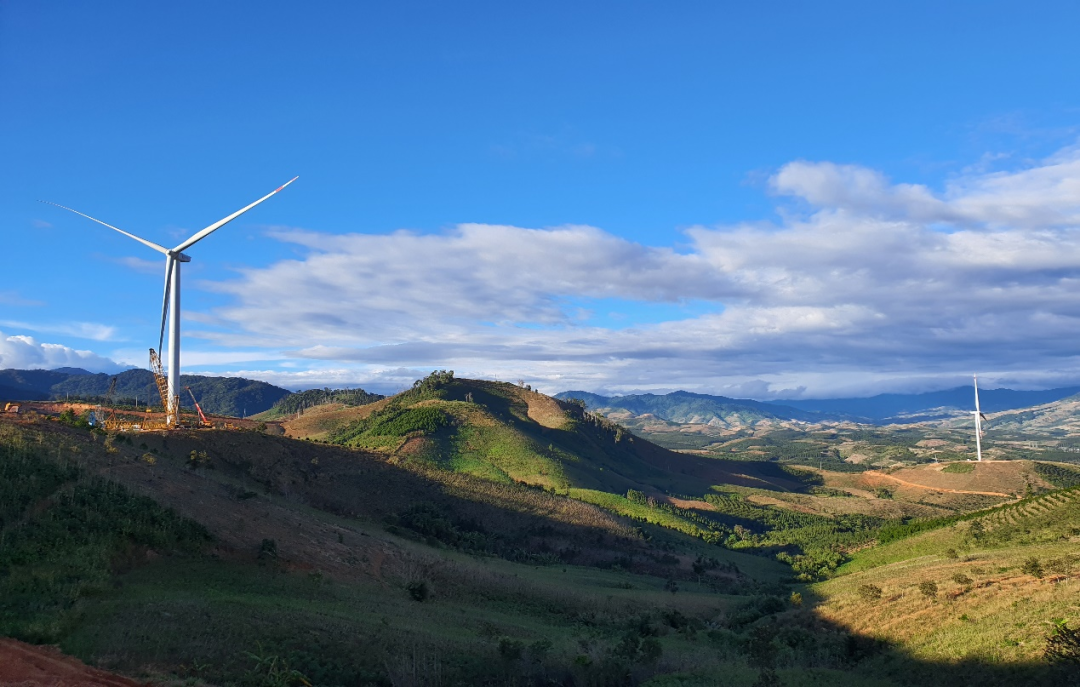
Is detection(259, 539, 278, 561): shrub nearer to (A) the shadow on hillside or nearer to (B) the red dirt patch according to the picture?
(A) the shadow on hillside

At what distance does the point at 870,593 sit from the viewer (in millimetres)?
33938

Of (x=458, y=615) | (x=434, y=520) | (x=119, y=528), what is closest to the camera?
(x=119, y=528)

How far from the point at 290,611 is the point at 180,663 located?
6.22 metres

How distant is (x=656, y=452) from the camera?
17275 centimetres

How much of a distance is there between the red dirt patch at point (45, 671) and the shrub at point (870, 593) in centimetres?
3217

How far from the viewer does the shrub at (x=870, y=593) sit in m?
33.0

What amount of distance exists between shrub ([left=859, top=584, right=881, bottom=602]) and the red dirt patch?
106 feet

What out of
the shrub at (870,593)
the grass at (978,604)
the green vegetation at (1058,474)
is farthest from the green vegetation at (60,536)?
the green vegetation at (1058,474)

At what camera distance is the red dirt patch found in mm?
15406

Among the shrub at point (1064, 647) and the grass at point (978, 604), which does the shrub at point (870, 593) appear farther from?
the shrub at point (1064, 647)

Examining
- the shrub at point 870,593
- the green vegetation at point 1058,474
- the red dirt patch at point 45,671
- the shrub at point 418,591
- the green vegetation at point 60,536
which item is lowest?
the green vegetation at point 1058,474

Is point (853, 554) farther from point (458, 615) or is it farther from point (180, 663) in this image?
point (180, 663)

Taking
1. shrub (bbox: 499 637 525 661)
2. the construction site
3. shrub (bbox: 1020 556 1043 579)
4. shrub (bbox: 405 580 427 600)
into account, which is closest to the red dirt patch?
shrub (bbox: 499 637 525 661)

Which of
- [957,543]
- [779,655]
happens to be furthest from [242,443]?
[957,543]
